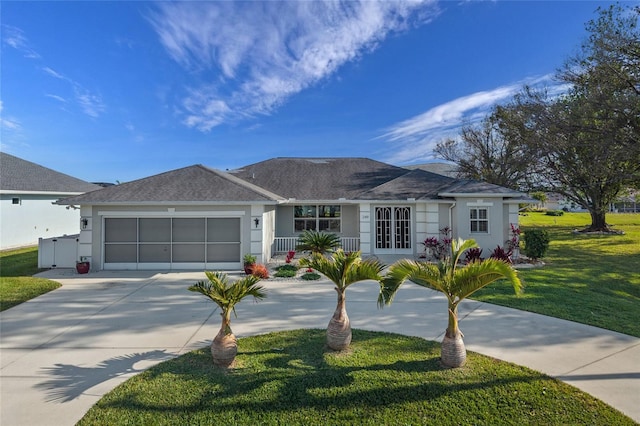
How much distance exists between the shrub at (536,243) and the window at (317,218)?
918cm

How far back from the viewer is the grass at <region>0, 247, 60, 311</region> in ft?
29.1

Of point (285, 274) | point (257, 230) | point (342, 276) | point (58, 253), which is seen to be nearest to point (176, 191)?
point (257, 230)

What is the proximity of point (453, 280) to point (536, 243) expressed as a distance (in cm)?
1207

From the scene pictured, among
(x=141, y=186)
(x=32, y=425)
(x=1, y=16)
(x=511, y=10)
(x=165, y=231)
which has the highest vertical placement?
(x=511, y=10)

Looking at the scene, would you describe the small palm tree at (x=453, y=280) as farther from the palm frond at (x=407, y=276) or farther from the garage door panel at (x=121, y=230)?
the garage door panel at (x=121, y=230)

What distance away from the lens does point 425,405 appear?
4062 mm

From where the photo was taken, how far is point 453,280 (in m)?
4.84

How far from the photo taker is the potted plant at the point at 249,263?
39.0 feet

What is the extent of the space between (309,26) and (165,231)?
1146 cm

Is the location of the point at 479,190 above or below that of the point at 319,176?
below

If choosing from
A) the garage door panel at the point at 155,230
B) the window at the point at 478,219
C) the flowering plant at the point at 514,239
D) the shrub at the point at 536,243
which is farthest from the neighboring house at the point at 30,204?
the shrub at the point at 536,243

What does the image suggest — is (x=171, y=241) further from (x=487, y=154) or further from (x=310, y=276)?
(x=487, y=154)

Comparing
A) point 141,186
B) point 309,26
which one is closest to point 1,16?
point 141,186

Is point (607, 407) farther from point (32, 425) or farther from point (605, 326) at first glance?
point (32, 425)
